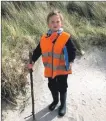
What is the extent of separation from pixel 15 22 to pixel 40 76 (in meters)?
1.58

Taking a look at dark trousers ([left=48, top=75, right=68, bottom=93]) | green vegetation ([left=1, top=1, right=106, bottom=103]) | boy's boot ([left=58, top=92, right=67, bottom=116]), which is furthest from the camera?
green vegetation ([left=1, top=1, right=106, bottom=103])

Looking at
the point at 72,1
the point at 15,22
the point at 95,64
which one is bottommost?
the point at 95,64

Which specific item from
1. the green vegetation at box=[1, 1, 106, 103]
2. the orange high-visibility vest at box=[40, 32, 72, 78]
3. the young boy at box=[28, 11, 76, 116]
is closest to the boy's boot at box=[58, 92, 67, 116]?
the young boy at box=[28, 11, 76, 116]

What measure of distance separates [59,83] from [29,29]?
2.13 meters

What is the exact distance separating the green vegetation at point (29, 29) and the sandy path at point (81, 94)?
0.28m

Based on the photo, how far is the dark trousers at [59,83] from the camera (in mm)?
4352

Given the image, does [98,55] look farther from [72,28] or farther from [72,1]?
[72,1]

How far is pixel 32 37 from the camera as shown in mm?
5977

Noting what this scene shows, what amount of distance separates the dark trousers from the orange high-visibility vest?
0.35 ft

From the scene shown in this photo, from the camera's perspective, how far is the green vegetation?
466cm

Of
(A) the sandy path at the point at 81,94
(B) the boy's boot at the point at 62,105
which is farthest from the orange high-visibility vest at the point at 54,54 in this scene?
(A) the sandy path at the point at 81,94

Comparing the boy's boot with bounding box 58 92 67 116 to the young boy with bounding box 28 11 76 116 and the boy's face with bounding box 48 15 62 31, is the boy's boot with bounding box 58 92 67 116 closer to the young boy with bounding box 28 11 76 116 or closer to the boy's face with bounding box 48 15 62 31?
the young boy with bounding box 28 11 76 116

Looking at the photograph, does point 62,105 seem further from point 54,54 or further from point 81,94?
point 54,54

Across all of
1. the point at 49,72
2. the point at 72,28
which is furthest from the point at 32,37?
the point at 49,72
